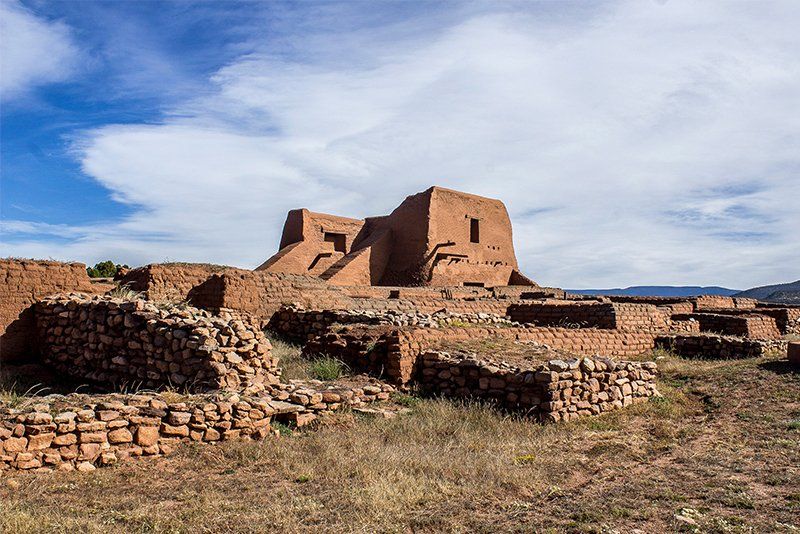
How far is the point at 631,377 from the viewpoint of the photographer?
823cm

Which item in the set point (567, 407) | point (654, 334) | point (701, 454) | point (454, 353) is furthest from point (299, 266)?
point (701, 454)

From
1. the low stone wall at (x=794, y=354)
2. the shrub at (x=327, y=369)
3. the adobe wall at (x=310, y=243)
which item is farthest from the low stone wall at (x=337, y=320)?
the adobe wall at (x=310, y=243)

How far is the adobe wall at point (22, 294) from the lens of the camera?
9656 millimetres

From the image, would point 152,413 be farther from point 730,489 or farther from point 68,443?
point 730,489

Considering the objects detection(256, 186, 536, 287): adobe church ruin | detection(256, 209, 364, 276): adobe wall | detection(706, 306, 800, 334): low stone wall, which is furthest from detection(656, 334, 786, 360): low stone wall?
detection(256, 209, 364, 276): adobe wall

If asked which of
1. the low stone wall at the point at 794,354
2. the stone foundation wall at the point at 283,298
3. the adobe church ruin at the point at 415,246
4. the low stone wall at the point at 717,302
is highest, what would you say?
the adobe church ruin at the point at 415,246

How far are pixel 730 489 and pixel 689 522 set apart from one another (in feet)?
3.14

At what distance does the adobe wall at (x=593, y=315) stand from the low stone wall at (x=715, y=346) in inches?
44.6

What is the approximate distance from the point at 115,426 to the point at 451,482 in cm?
288

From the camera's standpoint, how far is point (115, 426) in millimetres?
5188

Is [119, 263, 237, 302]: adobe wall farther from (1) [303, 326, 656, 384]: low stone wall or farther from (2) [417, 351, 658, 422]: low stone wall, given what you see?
(2) [417, 351, 658, 422]: low stone wall

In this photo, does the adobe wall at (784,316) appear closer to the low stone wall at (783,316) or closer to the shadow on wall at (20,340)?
the low stone wall at (783,316)

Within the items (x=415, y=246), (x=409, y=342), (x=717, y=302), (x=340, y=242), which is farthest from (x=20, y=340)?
(x=717, y=302)

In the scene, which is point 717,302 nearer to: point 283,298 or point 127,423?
point 283,298
